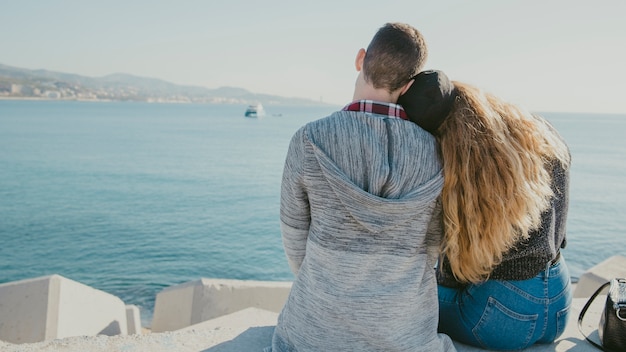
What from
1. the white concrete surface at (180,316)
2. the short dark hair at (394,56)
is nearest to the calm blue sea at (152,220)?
the white concrete surface at (180,316)

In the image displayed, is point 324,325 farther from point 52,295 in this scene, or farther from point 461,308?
point 52,295

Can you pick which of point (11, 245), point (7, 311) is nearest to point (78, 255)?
point (11, 245)

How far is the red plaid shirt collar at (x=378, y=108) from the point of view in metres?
2.24

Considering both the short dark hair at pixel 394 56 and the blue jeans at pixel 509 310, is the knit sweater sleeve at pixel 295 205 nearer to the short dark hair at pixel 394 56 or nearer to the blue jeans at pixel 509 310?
the short dark hair at pixel 394 56

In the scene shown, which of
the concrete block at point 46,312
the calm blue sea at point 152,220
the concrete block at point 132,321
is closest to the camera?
the concrete block at point 46,312

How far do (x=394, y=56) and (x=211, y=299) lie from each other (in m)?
5.38

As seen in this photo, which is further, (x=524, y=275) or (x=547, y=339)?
(x=547, y=339)

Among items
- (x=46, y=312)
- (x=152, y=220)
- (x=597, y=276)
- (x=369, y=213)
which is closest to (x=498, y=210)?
(x=369, y=213)

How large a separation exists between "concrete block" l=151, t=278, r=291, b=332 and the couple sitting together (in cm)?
436

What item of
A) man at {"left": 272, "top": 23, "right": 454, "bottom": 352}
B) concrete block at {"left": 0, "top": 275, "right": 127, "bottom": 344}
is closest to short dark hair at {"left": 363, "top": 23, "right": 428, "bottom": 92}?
man at {"left": 272, "top": 23, "right": 454, "bottom": 352}

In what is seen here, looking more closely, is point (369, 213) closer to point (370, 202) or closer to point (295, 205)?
point (370, 202)

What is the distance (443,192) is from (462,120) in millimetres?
353

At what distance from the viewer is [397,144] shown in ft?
7.00

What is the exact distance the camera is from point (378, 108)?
7.36 feet
